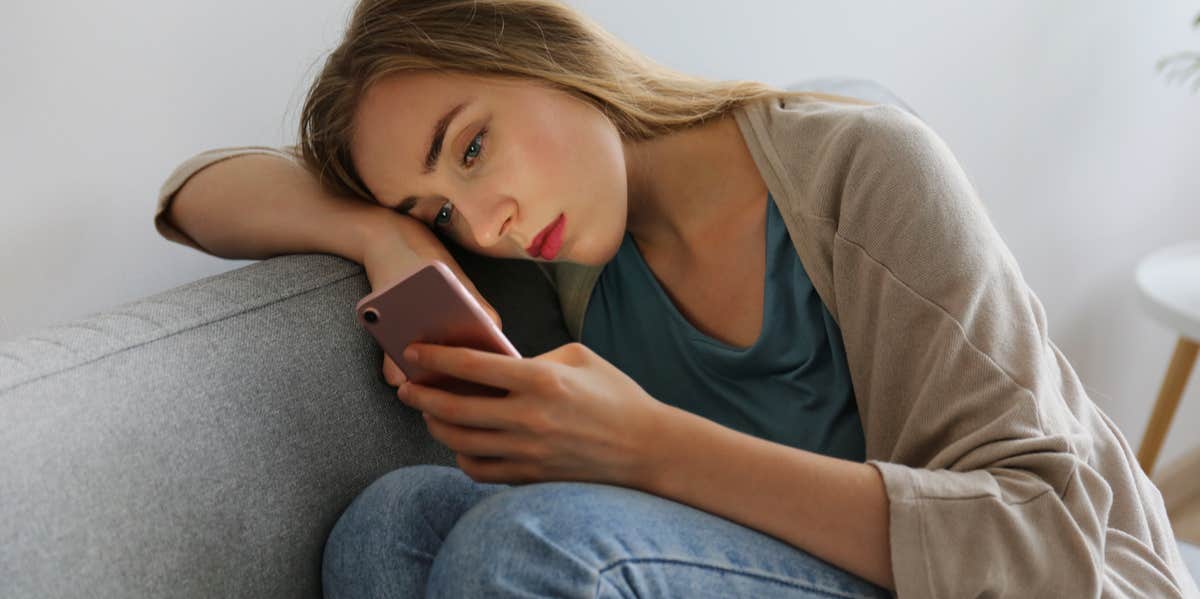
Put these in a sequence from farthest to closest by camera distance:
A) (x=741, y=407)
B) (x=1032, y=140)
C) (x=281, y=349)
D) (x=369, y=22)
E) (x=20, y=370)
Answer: (x=1032, y=140), (x=741, y=407), (x=369, y=22), (x=281, y=349), (x=20, y=370)

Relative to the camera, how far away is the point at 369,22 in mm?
1062

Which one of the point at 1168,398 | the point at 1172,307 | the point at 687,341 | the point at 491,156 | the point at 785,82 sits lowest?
the point at 1168,398

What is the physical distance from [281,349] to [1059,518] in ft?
2.07

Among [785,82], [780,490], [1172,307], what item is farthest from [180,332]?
[1172,307]

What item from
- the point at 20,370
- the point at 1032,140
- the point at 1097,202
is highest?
the point at 20,370

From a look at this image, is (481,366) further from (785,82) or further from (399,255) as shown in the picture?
(785,82)

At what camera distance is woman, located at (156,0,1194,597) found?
2.65 feet

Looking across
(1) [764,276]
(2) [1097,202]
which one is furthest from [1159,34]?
(1) [764,276]

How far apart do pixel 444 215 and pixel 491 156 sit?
10 cm

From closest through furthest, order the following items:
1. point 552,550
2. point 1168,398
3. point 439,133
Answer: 1. point 552,550
2. point 439,133
3. point 1168,398

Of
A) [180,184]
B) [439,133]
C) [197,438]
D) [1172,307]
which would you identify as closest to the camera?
[197,438]

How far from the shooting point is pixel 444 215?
1.11m

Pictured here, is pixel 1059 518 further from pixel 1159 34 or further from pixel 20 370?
pixel 1159 34

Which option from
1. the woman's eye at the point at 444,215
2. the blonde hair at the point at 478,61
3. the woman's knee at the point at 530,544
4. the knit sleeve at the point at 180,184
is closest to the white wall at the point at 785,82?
the knit sleeve at the point at 180,184
